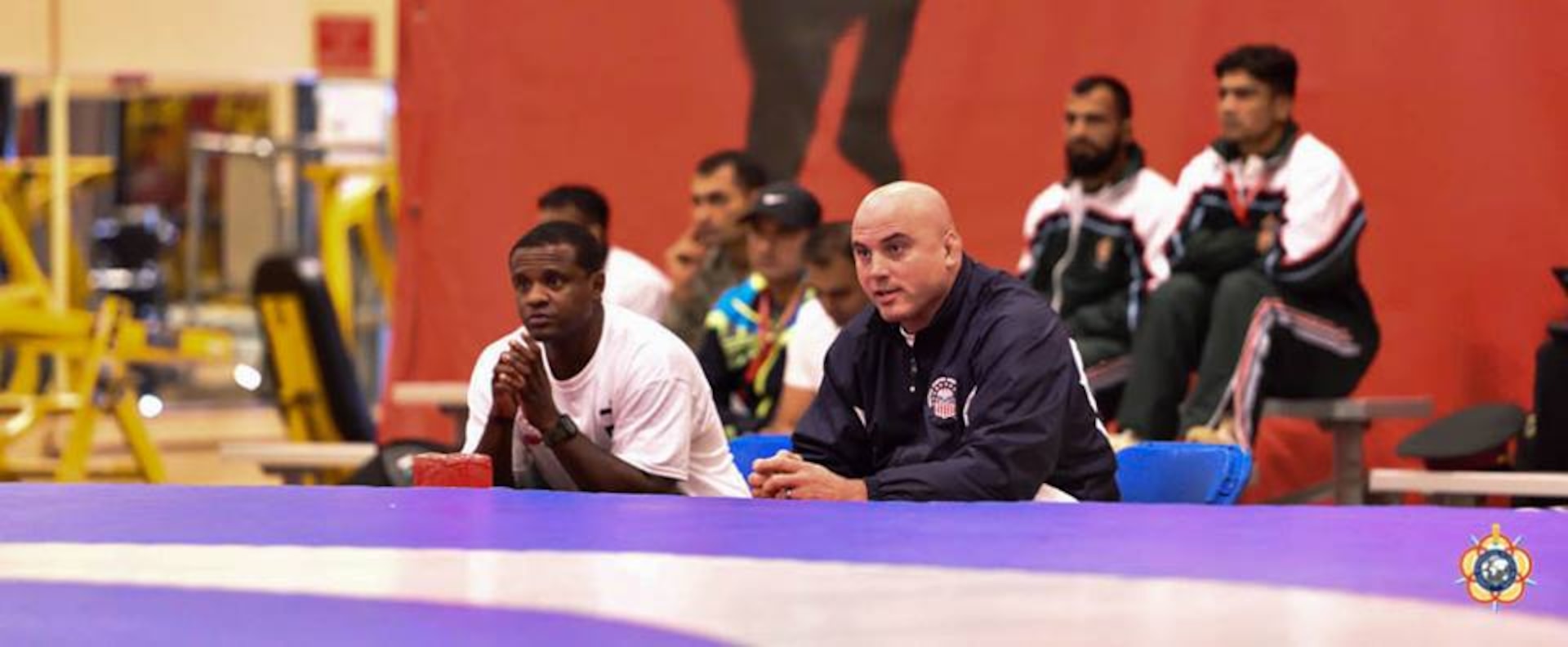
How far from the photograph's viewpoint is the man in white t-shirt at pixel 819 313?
5.65 m

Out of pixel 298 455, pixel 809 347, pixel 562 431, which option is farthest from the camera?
pixel 298 455

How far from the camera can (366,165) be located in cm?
1084

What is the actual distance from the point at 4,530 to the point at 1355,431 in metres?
3.72

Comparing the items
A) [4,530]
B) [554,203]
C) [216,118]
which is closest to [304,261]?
[554,203]

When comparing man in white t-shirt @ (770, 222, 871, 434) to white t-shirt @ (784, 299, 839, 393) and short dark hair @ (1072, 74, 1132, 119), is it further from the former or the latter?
short dark hair @ (1072, 74, 1132, 119)

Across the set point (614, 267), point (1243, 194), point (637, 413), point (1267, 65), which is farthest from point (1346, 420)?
point (637, 413)

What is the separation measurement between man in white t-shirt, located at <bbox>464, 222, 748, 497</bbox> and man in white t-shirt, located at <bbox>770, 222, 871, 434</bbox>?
1.13 meters

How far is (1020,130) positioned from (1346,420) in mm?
1607

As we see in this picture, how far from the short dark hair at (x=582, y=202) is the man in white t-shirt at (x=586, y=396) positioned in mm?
1839

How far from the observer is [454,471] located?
12.9 feet

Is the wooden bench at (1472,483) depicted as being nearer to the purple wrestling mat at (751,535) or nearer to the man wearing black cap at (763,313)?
the man wearing black cap at (763,313)

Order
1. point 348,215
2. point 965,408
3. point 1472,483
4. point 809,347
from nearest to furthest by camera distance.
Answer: point 965,408
point 1472,483
point 809,347
point 348,215

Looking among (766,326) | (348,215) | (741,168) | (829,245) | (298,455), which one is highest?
(741,168)

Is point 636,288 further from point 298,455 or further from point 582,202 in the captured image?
point 298,455
